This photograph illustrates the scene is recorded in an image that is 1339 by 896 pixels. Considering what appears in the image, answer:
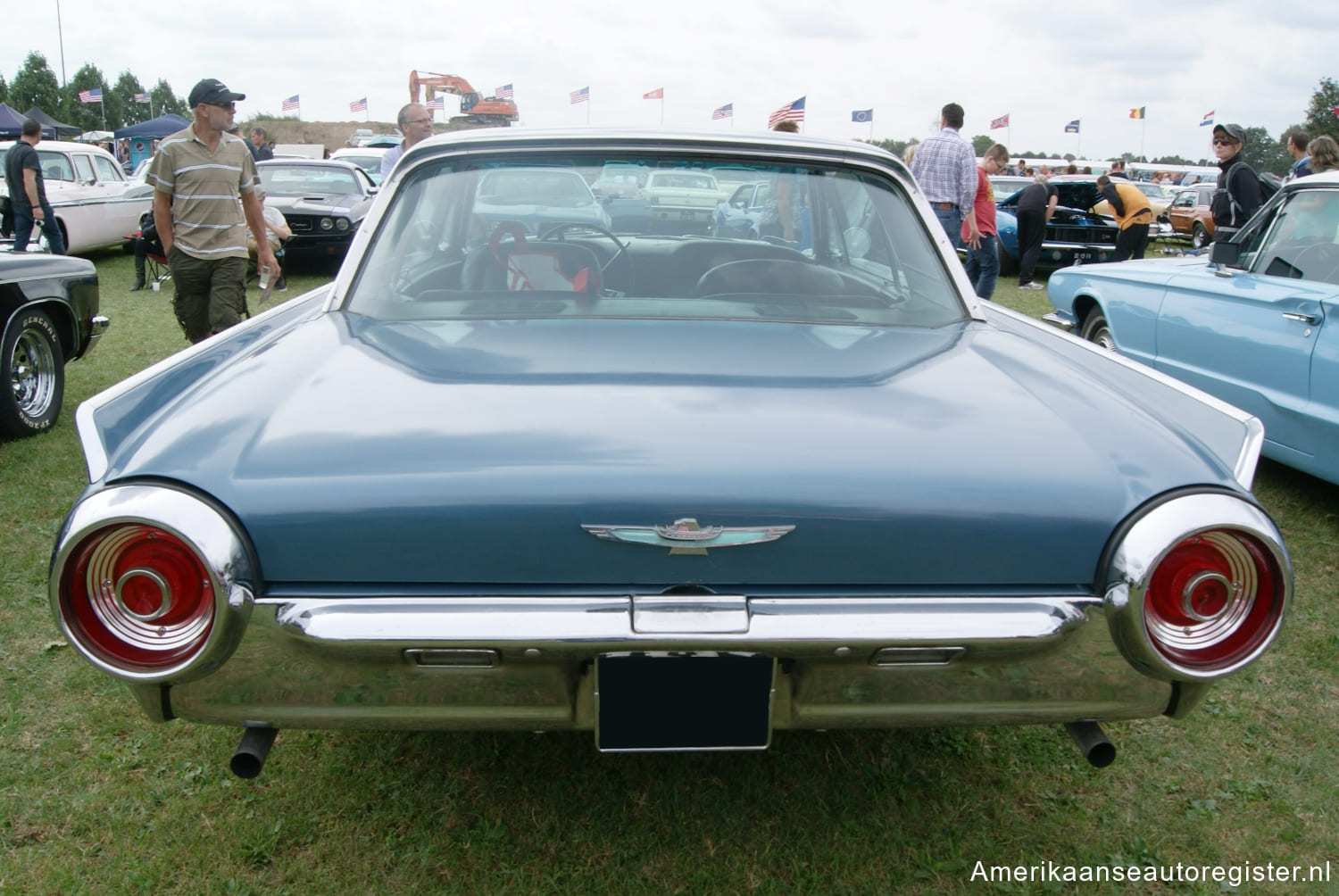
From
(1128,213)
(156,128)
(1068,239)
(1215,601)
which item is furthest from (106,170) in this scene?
(156,128)

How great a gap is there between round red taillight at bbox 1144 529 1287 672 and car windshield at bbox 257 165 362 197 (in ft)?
39.7

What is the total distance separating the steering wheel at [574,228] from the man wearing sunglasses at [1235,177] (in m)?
6.37

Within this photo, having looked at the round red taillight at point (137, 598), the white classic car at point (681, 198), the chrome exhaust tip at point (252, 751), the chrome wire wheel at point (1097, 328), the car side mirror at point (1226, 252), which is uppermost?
the white classic car at point (681, 198)

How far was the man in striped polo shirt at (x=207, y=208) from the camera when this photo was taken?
5.23 meters

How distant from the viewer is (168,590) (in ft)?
5.31

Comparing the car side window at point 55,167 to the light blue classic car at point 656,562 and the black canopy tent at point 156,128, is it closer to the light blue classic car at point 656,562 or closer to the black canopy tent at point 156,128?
the light blue classic car at point 656,562

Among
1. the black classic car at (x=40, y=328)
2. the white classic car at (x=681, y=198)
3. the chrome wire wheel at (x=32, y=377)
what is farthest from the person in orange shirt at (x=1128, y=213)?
the chrome wire wheel at (x=32, y=377)

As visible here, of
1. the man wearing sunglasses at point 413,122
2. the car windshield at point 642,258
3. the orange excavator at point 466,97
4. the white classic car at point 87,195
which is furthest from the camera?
the orange excavator at point 466,97

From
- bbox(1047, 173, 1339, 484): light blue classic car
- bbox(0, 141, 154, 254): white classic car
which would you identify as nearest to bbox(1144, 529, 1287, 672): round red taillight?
bbox(1047, 173, 1339, 484): light blue classic car

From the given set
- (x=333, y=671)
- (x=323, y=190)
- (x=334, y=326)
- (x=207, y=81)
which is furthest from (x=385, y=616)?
(x=323, y=190)

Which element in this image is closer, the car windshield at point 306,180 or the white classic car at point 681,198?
the white classic car at point 681,198

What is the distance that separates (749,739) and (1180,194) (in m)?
25.0

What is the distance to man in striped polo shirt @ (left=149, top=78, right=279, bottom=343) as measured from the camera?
5.23 meters

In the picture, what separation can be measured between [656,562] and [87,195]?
44.7ft
